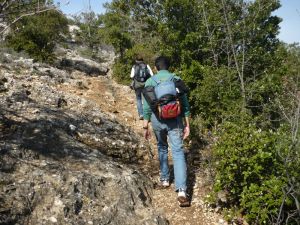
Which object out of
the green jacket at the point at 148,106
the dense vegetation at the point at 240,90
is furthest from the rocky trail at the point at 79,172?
the green jacket at the point at 148,106

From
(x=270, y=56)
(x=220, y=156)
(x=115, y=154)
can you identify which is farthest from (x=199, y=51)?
(x=220, y=156)

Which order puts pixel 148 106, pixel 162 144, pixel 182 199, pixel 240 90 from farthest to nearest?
pixel 240 90
pixel 162 144
pixel 148 106
pixel 182 199

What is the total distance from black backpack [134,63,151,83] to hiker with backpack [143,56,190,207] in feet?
13.4

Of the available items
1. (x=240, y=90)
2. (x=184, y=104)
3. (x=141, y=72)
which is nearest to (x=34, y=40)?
(x=141, y=72)

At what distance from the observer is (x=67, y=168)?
564 centimetres

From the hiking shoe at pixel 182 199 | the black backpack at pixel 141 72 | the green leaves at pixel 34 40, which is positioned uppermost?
the green leaves at pixel 34 40

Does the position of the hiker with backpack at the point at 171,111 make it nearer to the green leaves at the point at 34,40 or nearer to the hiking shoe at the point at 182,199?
the hiking shoe at the point at 182,199

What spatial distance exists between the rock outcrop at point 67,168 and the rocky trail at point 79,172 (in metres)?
0.01

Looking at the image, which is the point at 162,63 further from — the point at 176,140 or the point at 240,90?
the point at 240,90

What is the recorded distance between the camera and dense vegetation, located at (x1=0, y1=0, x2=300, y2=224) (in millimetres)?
5031

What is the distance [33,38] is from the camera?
2153cm

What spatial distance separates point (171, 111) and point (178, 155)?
648 millimetres

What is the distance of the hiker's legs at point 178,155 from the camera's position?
557cm

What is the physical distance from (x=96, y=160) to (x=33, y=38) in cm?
1704
